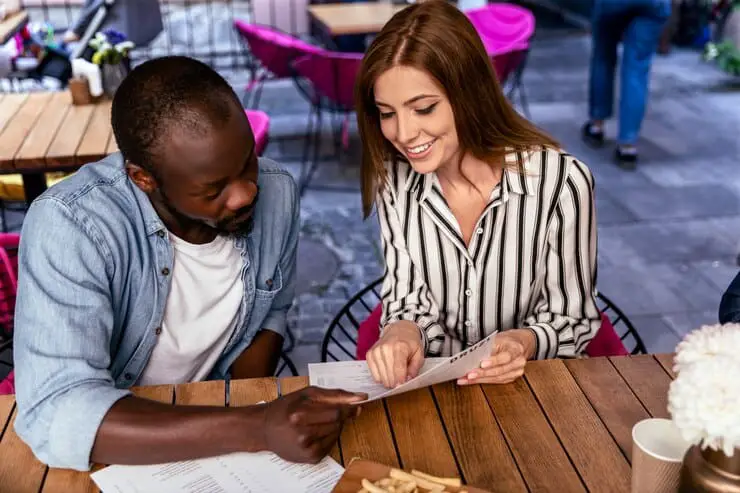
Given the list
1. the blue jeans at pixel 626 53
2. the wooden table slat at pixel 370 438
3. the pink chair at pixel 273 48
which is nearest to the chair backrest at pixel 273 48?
the pink chair at pixel 273 48

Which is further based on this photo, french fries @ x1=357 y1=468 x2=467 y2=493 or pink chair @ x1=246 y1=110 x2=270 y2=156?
pink chair @ x1=246 y1=110 x2=270 y2=156

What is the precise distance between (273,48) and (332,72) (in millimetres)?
844

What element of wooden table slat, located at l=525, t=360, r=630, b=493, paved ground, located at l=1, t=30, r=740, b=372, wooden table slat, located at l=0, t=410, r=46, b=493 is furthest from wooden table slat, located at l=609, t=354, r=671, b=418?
paved ground, located at l=1, t=30, r=740, b=372

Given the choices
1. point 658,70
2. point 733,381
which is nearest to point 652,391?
point 733,381

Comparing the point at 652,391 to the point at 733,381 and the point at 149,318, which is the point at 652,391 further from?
the point at 149,318

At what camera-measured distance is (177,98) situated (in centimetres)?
143

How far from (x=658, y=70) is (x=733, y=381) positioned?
7.15 m

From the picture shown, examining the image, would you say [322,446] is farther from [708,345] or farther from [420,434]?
[708,345]

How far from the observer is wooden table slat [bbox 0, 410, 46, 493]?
4.33 feet

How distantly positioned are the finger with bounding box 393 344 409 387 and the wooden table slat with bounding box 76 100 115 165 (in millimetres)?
1667

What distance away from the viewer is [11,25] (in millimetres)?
5031

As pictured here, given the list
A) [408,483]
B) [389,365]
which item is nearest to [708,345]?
[408,483]

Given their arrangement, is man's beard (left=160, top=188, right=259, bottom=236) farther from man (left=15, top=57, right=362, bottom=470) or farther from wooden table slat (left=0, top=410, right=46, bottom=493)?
wooden table slat (left=0, top=410, right=46, bottom=493)

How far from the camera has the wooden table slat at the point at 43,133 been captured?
2.88 m
